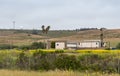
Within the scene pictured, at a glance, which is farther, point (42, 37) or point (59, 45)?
point (42, 37)

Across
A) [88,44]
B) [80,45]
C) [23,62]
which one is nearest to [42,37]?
[80,45]

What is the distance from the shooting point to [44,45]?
106 metres

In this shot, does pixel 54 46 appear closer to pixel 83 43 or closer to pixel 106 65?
pixel 83 43

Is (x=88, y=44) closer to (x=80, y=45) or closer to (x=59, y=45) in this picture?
(x=80, y=45)

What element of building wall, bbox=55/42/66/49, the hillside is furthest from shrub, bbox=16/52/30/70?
the hillside

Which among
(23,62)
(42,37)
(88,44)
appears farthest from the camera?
(42,37)

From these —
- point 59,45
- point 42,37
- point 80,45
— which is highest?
point 42,37

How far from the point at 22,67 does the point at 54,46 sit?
71.5 m

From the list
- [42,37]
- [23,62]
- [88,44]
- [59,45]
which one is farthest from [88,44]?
[23,62]

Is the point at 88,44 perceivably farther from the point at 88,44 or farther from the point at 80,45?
the point at 80,45

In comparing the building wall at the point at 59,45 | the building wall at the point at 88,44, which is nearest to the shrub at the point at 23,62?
the building wall at the point at 59,45

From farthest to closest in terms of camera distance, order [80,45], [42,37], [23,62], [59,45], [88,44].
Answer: [42,37], [80,45], [88,44], [59,45], [23,62]

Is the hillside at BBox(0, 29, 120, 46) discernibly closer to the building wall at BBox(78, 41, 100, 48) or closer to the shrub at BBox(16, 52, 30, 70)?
the building wall at BBox(78, 41, 100, 48)

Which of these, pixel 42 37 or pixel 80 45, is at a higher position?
pixel 42 37
